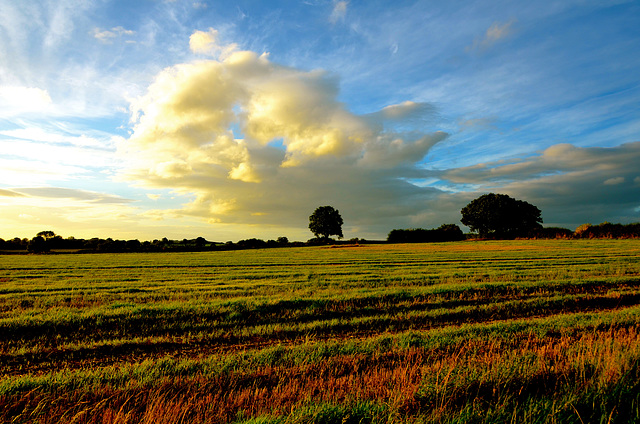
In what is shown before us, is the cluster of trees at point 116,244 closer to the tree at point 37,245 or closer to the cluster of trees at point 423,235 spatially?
the tree at point 37,245

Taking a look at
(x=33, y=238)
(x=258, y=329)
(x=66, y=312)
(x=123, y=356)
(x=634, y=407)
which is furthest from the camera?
(x=33, y=238)

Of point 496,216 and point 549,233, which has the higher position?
point 496,216

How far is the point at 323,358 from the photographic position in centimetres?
841

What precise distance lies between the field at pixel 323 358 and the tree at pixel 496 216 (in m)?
106

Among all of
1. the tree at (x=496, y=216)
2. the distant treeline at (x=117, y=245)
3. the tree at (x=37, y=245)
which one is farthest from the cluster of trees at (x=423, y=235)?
the tree at (x=37, y=245)

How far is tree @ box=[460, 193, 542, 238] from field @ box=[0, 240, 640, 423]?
10614cm

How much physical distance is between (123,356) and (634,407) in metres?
11.3

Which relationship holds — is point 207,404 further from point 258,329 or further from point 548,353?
point 548,353

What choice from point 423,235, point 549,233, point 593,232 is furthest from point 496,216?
point 593,232

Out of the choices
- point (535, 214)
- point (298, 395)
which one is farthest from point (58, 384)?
point (535, 214)

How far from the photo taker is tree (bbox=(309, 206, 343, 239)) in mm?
126500

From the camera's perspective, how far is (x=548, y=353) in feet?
25.8

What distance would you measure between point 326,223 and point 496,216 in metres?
58.0

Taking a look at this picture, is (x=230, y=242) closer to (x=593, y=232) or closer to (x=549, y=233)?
(x=549, y=233)
